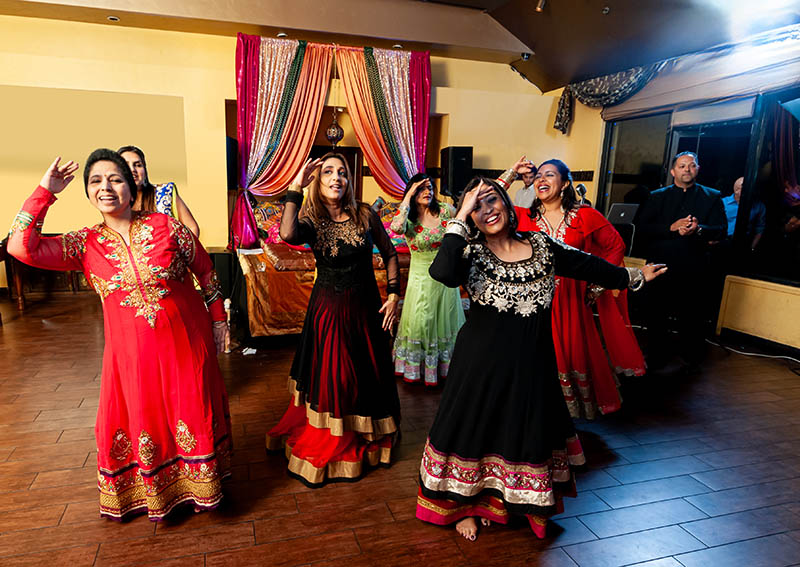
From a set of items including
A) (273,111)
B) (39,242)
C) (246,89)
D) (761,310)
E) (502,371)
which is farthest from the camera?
(273,111)

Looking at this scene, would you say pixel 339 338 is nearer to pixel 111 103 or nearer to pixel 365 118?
pixel 365 118

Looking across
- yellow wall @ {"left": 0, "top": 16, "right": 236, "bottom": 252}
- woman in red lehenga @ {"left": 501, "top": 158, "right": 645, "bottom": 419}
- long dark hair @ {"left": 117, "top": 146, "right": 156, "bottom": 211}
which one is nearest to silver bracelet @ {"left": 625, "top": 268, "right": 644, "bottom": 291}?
woman in red lehenga @ {"left": 501, "top": 158, "right": 645, "bottom": 419}

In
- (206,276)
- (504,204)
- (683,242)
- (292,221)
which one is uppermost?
(504,204)

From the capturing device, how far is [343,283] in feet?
7.13

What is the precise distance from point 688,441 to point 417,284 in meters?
1.86

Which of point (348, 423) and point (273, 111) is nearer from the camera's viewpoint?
point (348, 423)

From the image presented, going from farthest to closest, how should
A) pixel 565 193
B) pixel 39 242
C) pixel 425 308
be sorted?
pixel 425 308 < pixel 565 193 < pixel 39 242

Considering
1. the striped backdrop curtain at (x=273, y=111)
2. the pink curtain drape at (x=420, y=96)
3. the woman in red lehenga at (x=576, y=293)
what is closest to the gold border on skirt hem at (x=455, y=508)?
the woman in red lehenga at (x=576, y=293)

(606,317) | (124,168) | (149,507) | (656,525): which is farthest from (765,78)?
(149,507)

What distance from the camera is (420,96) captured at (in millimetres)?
5875

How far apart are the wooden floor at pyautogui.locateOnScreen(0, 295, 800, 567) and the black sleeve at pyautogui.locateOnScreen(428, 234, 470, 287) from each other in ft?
3.37

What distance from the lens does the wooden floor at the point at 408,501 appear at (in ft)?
5.91

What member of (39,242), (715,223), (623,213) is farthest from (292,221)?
(623,213)

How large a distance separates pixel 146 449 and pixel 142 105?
5.18 meters
